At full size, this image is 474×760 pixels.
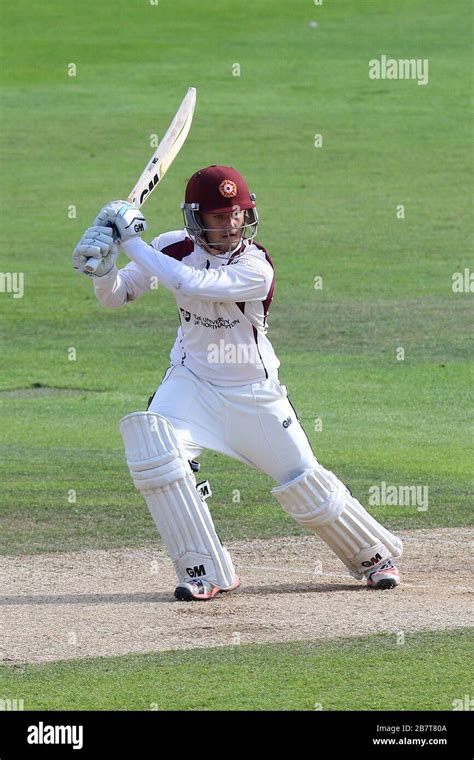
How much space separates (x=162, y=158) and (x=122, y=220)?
3.45ft

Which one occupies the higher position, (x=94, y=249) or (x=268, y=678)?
(x=94, y=249)

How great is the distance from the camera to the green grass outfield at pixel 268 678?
22.3ft

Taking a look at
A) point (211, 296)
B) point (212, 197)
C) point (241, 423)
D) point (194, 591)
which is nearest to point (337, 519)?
point (241, 423)

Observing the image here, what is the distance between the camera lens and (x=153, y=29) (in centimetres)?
3694

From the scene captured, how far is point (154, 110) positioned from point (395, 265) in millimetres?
10471

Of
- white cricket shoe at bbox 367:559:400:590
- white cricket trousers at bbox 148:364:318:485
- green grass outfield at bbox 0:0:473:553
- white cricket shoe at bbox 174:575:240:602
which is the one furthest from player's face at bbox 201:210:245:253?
green grass outfield at bbox 0:0:473:553

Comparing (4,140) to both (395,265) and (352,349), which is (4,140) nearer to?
(395,265)

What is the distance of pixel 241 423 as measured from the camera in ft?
28.2

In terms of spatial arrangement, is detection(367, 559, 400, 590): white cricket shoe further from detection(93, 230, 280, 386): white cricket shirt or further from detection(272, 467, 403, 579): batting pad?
detection(93, 230, 280, 386): white cricket shirt

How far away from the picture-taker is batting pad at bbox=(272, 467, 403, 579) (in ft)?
28.2

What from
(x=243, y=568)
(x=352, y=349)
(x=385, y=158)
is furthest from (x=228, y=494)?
(x=385, y=158)

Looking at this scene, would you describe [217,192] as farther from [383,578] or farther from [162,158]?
[383,578]

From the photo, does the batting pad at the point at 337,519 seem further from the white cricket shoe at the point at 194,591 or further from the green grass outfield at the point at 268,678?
the green grass outfield at the point at 268,678

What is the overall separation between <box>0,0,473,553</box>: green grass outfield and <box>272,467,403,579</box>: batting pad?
4.85 ft
